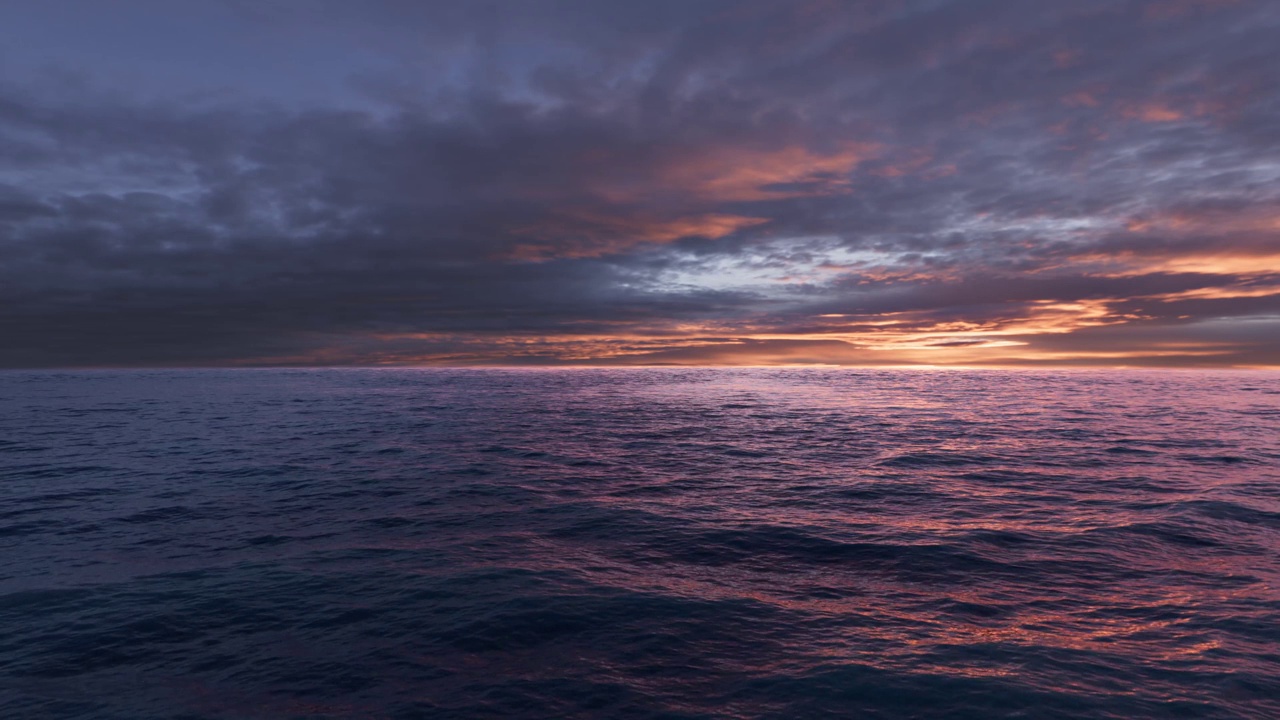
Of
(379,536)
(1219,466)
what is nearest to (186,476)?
(379,536)

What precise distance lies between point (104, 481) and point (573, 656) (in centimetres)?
3114

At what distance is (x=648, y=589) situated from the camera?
14047 millimetres

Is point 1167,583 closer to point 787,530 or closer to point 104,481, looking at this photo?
point 787,530

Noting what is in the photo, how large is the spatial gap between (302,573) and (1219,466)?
41.0 m

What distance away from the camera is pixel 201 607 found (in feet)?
43.7

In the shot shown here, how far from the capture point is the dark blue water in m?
9.65

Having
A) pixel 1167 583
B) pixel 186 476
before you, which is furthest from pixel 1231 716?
pixel 186 476

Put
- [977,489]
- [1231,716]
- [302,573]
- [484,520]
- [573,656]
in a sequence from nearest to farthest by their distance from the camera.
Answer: [1231,716]
[573,656]
[302,573]
[484,520]
[977,489]

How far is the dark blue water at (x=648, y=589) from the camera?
9648 mm

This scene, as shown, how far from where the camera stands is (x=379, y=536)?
1888 cm

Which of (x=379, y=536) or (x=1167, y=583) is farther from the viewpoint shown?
(x=379, y=536)

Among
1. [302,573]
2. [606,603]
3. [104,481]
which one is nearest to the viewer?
[606,603]

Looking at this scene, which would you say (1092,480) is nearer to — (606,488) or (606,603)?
(606,488)

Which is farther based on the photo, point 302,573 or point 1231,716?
point 302,573
